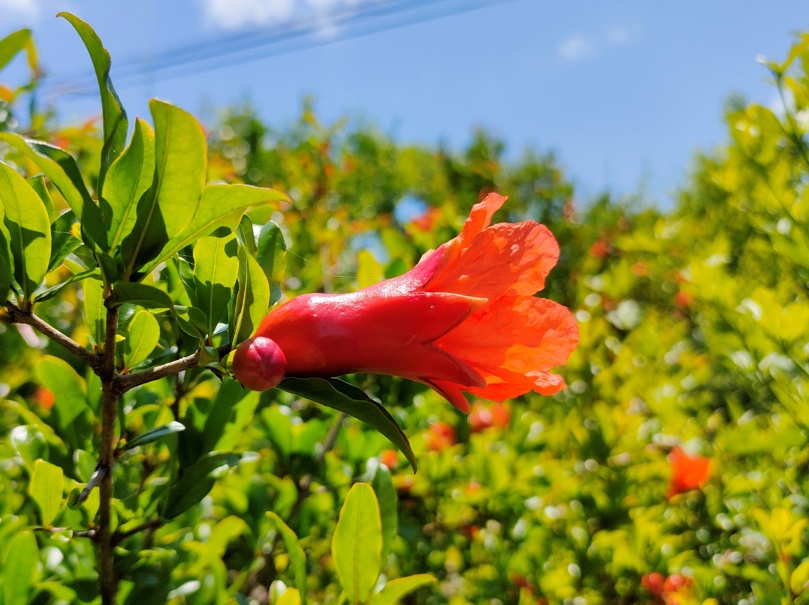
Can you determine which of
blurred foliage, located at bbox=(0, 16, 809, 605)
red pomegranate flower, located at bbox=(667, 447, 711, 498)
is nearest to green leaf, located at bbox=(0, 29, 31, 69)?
blurred foliage, located at bbox=(0, 16, 809, 605)

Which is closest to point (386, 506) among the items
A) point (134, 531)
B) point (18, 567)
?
point (134, 531)

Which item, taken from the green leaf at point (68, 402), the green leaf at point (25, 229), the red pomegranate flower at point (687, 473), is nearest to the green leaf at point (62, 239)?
the green leaf at point (25, 229)

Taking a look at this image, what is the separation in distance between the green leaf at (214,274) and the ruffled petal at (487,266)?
6.3 inches

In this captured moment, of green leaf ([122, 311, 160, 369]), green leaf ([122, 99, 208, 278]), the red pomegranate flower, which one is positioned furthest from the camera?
the red pomegranate flower

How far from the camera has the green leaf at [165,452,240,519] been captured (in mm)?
649

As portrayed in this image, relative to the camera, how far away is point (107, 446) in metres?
A: 0.50

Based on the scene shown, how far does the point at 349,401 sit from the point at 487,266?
0.16m

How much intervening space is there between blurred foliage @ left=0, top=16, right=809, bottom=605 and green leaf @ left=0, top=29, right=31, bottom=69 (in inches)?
10.3

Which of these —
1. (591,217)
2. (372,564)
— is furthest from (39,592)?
(591,217)

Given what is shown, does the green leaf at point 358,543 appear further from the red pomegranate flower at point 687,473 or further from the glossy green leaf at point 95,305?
the red pomegranate flower at point 687,473

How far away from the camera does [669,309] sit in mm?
3957

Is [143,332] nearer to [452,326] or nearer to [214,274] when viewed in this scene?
[214,274]

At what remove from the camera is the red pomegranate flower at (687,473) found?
5.19ft

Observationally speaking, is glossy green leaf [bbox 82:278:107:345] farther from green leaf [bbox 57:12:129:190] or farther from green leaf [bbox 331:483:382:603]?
green leaf [bbox 331:483:382:603]
